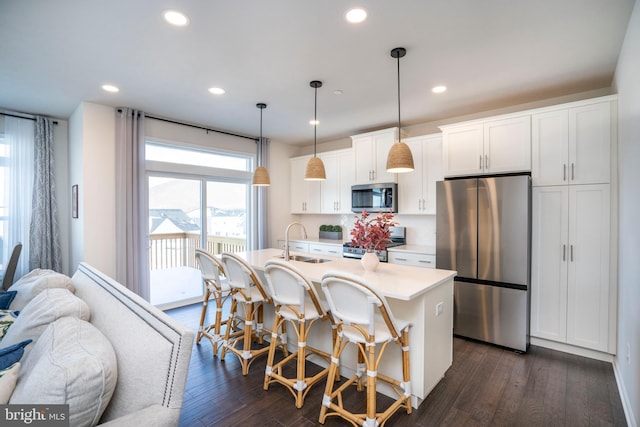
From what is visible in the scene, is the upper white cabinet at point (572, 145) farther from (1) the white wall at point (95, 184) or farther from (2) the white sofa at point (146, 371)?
(1) the white wall at point (95, 184)

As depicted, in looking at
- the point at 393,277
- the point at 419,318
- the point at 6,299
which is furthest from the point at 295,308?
the point at 6,299

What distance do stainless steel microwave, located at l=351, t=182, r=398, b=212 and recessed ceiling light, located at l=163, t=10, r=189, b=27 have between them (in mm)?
3157

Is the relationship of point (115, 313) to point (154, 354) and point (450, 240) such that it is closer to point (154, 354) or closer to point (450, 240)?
point (154, 354)

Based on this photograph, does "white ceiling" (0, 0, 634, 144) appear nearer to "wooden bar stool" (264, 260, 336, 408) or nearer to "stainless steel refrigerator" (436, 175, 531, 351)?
"stainless steel refrigerator" (436, 175, 531, 351)

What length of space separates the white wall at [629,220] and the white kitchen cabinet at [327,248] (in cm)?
315

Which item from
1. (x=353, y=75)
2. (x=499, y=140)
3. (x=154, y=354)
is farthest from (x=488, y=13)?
(x=154, y=354)

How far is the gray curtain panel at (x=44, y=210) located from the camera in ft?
12.8

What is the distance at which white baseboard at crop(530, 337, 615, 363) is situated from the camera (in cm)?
286

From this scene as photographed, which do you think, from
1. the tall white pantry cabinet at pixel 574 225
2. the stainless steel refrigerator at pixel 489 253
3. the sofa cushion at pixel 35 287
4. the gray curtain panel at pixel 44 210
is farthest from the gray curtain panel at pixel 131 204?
the tall white pantry cabinet at pixel 574 225

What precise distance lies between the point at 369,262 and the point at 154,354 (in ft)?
5.82

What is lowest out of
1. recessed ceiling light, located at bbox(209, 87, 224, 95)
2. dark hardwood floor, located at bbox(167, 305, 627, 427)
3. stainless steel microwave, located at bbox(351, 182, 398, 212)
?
dark hardwood floor, located at bbox(167, 305, 627, 427)

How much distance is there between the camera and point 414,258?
12.9 ft

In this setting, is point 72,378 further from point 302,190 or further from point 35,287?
point 302,190

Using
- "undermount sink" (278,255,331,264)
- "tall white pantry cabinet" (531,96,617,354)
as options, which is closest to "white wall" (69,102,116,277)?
"undermount sink" (278,255,331,264)
